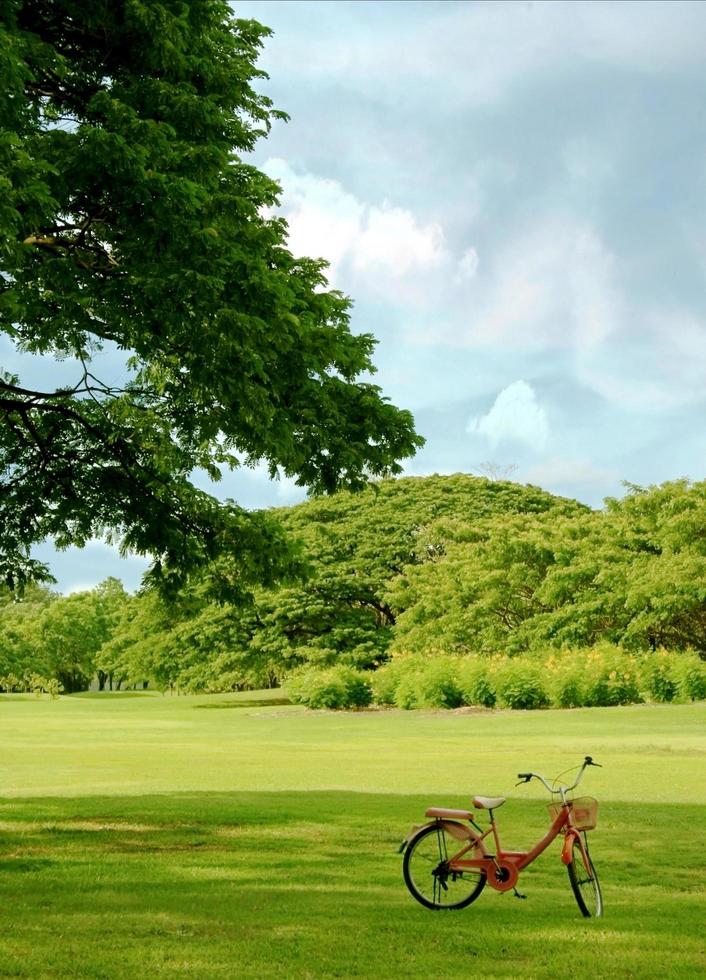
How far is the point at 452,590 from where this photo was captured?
49.8 meters

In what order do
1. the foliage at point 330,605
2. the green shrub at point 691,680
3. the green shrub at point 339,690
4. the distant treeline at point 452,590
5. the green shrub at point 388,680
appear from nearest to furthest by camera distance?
the green shrub at point 691,680, the green shrub at point 388,680, the green shrub at point 339,690, the distant treeline at point 452,590, the foliage at point 330,605

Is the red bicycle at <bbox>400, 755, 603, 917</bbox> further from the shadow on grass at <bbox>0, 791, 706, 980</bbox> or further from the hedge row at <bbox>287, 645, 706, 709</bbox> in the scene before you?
the hedge row at <bbox>287, 645, 706, 709</bbox>

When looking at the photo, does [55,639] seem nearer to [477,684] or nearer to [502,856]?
[477,684]

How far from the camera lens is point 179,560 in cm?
1409

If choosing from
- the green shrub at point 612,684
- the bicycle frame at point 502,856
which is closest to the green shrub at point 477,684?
the green shrub at point 612,684

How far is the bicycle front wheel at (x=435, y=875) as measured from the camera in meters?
8.52

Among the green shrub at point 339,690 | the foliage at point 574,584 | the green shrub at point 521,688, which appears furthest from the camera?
the foliage at point 574,584

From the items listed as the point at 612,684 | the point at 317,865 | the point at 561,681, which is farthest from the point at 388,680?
the point at 317,865

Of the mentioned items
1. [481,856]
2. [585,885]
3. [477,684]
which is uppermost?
[477,684]

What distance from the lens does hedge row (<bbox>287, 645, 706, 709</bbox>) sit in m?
35.5

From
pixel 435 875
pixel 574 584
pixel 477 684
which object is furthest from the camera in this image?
pixel 574 584

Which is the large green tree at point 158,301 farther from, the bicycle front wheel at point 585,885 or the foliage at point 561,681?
the foliage at point 561,681

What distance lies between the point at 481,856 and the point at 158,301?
19.1 feet

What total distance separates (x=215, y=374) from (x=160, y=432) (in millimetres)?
2619
